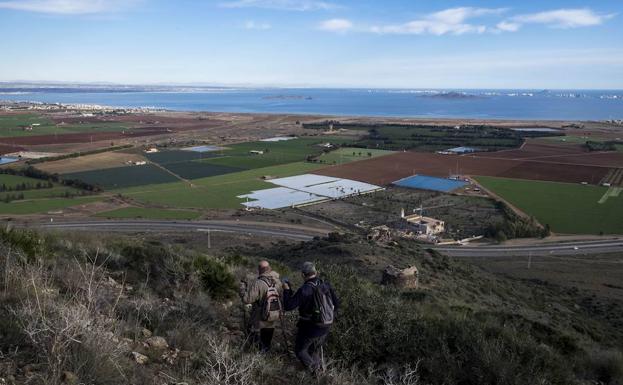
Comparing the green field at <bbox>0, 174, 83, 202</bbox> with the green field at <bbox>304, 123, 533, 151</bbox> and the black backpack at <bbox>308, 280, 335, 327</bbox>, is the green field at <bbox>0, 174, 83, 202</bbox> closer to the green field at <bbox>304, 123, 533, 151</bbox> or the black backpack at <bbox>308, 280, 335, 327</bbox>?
the black backpack at <bbox>308, 280, 335, 327</bbox>

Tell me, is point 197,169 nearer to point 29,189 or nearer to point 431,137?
point 29,189

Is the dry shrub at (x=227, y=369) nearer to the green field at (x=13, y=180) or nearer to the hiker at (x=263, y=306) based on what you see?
the hiker at (x=263, y=306)

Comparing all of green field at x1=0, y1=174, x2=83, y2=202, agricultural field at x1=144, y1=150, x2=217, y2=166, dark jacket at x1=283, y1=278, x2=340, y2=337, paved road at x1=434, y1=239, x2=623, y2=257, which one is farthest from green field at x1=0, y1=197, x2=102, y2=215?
dark jacket at x1=283, y1=278, x2=340, y2=337

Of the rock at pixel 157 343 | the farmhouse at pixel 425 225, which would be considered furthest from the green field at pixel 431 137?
the rock at pixel 157 343

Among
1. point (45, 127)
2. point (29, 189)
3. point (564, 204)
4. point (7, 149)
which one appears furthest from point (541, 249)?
point (45, 127)

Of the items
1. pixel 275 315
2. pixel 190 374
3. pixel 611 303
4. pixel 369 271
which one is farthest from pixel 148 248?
pixel 611 303
